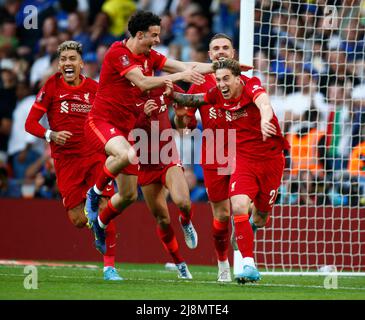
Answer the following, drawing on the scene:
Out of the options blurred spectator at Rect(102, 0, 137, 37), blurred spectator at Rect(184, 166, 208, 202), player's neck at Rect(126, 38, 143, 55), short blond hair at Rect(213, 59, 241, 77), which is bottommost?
blurred spectator at Rect(184, 166, 208, 202)

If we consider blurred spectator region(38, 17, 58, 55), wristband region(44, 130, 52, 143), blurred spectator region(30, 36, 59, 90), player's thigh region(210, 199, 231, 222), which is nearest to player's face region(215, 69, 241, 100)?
player's thigh region(210, 199, 231, 222)

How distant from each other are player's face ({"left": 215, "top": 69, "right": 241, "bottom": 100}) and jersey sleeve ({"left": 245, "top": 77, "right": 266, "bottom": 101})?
4.4 inches

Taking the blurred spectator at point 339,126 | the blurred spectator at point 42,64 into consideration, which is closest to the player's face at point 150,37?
the blurred spectator at point 339,126

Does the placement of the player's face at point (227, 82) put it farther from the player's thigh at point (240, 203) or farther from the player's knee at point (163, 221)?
the player's knee at point (163, 221)

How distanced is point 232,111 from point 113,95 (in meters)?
1.28

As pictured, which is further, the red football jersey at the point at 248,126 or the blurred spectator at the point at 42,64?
the blurred spectator at the point at 42,64

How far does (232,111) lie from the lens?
9859 mm

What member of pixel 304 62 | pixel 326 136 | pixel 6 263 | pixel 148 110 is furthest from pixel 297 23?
pixel 6 263

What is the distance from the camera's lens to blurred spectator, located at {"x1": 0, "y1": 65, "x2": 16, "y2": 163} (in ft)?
48.5

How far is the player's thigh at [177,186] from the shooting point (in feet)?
34.8

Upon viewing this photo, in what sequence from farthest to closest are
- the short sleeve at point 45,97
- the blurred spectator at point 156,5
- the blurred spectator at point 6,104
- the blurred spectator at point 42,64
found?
the blurred spectator at point 156,5, the blurred spectator at point 42,64, the blurred spectator at point 6,104, the short sleeve at point 45,97

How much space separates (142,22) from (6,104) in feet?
17.5

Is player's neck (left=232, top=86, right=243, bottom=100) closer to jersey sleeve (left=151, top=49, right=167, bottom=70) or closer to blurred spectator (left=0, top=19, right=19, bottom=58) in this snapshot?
jersey sleeve (left=151, top=49, right=167, bottom=70)

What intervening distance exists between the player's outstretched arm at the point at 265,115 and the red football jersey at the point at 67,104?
267 centimetres
